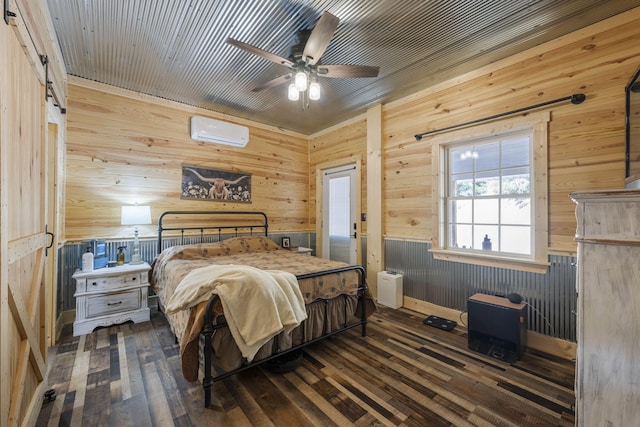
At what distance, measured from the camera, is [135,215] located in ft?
10.6

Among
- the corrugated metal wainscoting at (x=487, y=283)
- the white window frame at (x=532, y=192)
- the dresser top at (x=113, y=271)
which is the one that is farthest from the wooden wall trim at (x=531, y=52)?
the dresser top at (x=113, y=271)

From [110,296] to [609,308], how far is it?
400 cm

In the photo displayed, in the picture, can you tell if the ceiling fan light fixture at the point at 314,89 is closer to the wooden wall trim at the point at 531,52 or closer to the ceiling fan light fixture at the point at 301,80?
the ceiling fan light fixture at the point at 301,80

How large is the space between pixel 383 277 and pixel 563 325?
6.11 feet

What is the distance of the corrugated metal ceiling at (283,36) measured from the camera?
6.98 feet

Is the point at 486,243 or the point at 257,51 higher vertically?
the point at 257,51

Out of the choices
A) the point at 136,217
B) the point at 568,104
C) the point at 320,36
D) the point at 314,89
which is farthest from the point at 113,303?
the point at 568,104

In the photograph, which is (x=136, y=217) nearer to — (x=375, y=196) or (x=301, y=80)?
(x=301, y=80)

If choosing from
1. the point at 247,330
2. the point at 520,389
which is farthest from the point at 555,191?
the point at 247,330

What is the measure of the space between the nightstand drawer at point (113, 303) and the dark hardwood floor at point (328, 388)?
0.31 m

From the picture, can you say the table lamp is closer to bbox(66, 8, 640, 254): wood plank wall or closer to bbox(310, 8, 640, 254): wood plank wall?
bbox(66, 8, 640, 254): wood plank wall

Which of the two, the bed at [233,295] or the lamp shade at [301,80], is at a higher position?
the lamp shade at [301,80]

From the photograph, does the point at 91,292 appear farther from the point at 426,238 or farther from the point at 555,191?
the point at 555,191

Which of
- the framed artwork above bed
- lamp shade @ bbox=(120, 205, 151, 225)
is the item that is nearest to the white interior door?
the framed artwork above bed
